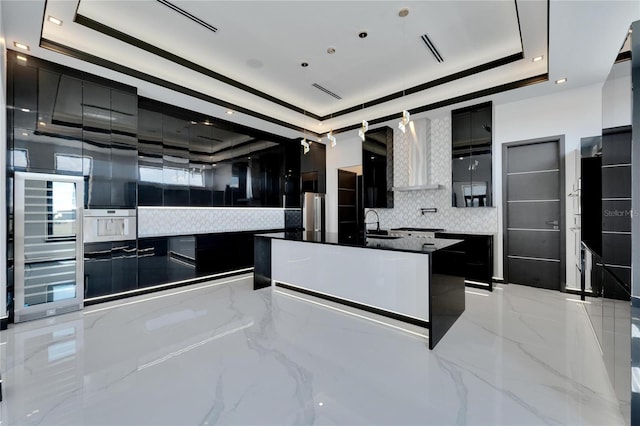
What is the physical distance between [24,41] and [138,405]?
12.4ft

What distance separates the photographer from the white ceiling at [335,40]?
2.73m

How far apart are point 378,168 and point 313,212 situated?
190cm

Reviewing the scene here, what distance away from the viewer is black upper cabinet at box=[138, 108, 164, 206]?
13.8ft

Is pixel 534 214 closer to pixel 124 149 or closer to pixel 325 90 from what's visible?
pixel 325 90

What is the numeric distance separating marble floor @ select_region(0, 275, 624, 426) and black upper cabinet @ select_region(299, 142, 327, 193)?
3910mm

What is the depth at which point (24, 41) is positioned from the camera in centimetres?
291

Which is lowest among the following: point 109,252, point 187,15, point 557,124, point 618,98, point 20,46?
point 109,252

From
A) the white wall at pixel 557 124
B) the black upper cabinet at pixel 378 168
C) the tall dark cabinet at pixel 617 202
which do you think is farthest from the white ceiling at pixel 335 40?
the tall dark cabinet at pixel 617 202

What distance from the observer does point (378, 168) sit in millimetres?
5852

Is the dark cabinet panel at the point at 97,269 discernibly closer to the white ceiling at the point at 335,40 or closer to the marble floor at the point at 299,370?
the marble floor at the point at 299,370

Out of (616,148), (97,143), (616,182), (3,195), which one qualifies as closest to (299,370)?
(616,182)

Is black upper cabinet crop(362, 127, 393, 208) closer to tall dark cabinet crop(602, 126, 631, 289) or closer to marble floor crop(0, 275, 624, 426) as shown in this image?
marble floor crop(0, 275, 624, 426)

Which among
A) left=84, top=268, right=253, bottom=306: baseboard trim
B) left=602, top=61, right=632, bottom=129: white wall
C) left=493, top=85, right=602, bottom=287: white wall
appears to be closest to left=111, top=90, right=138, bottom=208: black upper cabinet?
left=84, top=268, right=253, bottom=306: baseboard trim

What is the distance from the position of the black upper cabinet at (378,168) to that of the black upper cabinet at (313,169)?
129 cm
